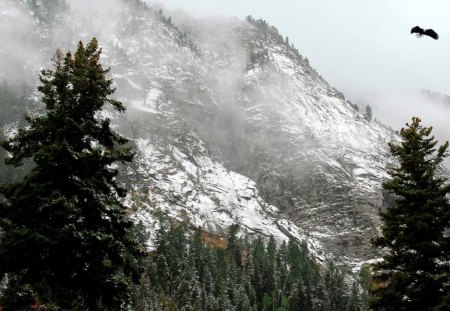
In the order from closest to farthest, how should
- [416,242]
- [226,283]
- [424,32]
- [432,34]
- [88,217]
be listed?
1. [432,34]
2. [424,32]
3. [88,217]
4. [416,242]
5. [226,283]

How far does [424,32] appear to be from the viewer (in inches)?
523

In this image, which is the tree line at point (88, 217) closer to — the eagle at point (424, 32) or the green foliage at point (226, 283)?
the eagle at point (424, 32)

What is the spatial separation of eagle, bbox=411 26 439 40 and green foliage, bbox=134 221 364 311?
3348 inches

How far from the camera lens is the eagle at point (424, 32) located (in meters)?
12.9

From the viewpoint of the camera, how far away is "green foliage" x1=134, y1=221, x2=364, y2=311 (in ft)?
343

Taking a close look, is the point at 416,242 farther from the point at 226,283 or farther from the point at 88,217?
the point at 226,283

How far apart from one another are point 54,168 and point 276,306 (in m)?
112

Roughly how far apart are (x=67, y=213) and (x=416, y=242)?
15.3m

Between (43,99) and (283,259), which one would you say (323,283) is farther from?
(43,99)

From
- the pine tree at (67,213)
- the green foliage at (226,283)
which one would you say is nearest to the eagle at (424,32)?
the pine tree at (67,213)

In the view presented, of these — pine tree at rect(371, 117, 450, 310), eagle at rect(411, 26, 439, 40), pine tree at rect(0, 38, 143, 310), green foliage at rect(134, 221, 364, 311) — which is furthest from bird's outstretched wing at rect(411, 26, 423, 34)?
green foliage at rect(134, 221, 364, 311)

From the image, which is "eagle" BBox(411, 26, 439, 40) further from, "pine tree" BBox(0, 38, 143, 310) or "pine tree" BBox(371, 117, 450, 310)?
"pine tree" BBox(0, 38, 143, 310)

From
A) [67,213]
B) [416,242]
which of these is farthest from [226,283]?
[67,213]

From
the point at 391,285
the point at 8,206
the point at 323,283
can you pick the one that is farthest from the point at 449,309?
the point at 323,283
